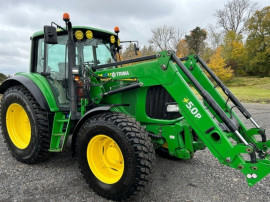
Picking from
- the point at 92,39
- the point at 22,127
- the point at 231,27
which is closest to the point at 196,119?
the point at 92,39

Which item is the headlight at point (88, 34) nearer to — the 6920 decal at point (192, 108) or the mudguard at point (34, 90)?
the mudguard at point (34, 90)

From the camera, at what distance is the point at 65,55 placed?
11.6 ft

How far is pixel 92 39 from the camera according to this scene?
369 centimetres

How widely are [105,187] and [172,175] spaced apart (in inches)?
43.3

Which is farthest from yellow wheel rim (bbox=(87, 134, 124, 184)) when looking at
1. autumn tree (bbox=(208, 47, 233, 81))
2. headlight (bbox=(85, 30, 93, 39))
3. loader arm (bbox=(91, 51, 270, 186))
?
autumn tree (bbox=(208, 47, 233, 81))

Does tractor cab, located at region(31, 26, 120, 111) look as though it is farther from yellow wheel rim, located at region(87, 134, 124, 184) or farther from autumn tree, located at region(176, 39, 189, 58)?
autumn tree, located at region(176, 39, 189, 58)

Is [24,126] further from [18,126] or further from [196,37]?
[196,37]

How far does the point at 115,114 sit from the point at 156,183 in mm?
1128

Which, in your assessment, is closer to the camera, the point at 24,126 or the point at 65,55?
the point at 65,55

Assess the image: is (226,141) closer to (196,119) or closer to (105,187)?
(196,119)

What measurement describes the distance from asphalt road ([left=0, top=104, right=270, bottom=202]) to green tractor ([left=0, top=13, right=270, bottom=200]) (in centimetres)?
22

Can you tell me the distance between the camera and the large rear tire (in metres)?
3.43

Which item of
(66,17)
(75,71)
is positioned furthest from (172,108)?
(66,17)

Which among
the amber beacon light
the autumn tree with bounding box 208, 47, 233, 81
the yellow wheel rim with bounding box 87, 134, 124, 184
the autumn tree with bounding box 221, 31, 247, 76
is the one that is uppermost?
the autumn tree with bounding box 221, 31, 247, 76
